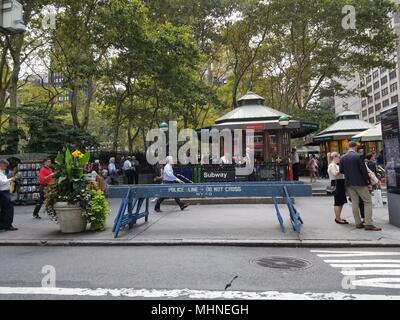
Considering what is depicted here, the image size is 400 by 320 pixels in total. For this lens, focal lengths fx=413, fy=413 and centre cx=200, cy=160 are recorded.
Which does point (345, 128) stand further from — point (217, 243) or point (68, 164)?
point (68, 164)

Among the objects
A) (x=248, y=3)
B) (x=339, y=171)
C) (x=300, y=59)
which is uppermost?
(x=248, y=3)

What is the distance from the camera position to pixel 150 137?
25.8 meters

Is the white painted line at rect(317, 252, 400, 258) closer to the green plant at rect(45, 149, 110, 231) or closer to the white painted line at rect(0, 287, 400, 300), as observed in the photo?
the white painted line at rect(0, 287, 400, 300)

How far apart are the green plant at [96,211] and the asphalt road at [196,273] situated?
1471 millimetres

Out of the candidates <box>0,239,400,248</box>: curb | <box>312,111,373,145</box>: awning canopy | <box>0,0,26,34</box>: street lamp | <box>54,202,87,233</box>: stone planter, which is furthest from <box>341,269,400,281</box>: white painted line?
<box>312,111,373,145</box>: awning canopy

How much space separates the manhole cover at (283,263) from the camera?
252 inches

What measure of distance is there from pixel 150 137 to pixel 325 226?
17489mm

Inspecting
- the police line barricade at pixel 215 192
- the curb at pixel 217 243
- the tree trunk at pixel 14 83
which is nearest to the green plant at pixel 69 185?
the police line barricade at pixel 215 192

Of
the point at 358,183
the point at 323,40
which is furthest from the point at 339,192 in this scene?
the point at 323,40

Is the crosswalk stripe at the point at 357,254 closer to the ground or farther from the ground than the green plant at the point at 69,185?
closer to the ground

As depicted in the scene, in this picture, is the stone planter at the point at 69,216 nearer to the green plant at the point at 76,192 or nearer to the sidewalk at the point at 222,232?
the green plant at the point at 76,192

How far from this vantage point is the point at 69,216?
946 centimetres
